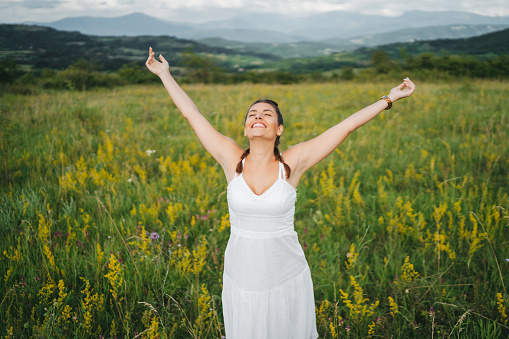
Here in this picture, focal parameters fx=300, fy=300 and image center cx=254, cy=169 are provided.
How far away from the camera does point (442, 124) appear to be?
252 inches

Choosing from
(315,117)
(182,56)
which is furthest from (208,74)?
(315,117)

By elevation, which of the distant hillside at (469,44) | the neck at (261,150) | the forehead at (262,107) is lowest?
the neck at (261,150)

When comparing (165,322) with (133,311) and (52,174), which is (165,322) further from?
(52,174)

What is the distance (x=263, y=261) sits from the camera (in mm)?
1582

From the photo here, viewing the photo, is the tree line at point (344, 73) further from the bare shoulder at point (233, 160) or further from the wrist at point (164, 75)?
the bare shoulder at point (233, 160)

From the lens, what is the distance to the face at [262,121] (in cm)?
163

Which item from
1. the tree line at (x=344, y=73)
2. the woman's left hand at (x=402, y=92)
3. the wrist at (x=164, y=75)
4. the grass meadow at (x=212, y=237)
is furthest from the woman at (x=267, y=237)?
the tree line at (x=344, y=73)

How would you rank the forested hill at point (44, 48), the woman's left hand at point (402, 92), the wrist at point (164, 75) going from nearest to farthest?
the woman's left hand at point (402, 92) < the wrist at point (164, 75) < the forested hill at point (44, 48)

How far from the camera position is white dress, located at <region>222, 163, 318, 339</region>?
5.14 feet

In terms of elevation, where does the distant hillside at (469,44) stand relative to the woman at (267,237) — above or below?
above

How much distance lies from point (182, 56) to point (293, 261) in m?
44.2

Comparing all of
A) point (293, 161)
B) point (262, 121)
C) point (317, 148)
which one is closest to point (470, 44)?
point (317, 148)

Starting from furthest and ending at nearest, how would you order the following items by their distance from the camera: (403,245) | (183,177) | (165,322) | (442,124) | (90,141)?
(442,124) → (90,141) → (183,177) → (403,245) → (165,322)

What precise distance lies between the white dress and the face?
9.4 inches
